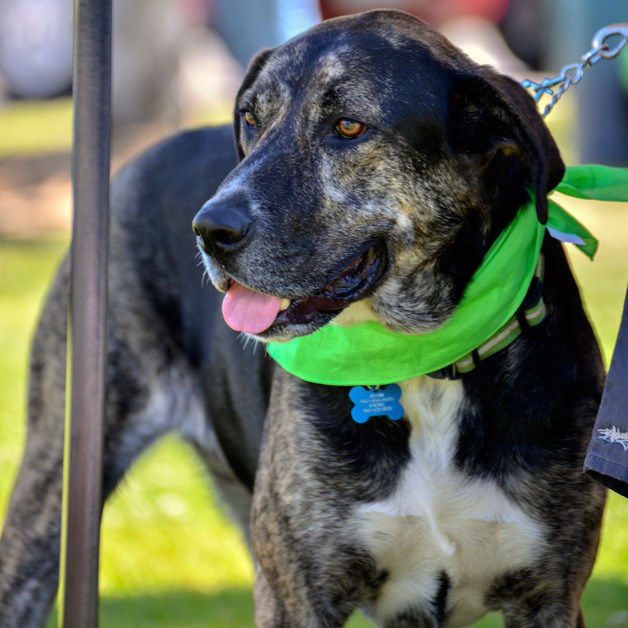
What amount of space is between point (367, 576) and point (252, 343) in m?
0.92

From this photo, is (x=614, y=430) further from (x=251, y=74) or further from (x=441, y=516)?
(x=251, y=74)

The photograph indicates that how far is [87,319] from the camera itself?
273 cm

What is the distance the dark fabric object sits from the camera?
9.02 feet

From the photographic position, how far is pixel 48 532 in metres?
4.12

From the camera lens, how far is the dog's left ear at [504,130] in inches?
115

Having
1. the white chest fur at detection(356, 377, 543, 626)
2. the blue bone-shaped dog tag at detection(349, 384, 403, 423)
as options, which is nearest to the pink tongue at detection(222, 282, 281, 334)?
the blue bone-shaped dog tag at detection(349, 384, 403, 423)

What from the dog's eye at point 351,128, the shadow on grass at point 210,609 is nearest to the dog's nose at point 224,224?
the dog's eye at point 351,128

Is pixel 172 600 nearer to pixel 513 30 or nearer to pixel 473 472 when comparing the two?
pixel 473 472

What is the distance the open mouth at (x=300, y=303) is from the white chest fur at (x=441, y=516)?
1.26 ft

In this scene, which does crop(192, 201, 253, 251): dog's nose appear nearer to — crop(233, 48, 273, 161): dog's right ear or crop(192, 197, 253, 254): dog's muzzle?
crop(192, 197, 253, 254): dog's muzzle

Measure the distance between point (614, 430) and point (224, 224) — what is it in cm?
103

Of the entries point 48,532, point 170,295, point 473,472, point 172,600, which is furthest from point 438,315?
point 172,600

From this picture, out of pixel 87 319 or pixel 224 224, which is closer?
pixel 87 319

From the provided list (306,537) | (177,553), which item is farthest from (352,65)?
(177,553)
